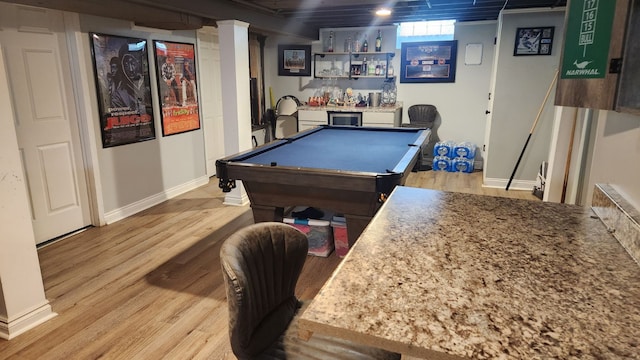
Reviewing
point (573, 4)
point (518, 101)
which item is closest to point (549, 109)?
point (518, 101)

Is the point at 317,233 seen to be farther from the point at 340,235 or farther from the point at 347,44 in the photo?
the point at 347,44

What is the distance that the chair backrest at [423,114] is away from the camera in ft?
20.6

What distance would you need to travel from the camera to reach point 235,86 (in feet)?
13.7

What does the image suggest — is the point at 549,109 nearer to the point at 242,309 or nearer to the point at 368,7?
the point at 368,7

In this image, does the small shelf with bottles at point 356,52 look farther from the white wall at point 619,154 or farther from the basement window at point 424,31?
the white wall at point 619,154

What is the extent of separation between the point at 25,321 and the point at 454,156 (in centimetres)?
535

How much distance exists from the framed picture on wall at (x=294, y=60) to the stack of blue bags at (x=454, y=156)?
8.09 ft

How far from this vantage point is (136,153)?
4254mm

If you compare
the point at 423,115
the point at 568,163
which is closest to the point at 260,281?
the point at 568,163

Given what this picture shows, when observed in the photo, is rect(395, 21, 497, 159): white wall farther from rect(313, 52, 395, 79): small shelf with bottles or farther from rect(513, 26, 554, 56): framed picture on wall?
rect(513, 26, 554, 56): framed picture on wall

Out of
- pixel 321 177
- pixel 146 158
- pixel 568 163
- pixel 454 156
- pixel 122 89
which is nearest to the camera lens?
Answer: pixel 321 177

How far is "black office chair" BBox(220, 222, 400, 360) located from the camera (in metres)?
1.29

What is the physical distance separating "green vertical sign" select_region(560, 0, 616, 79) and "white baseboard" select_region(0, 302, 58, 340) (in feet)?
9.67

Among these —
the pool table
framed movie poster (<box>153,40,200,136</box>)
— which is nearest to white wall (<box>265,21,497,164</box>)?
framed movie poster (<box>153,40,200,136</box>)
